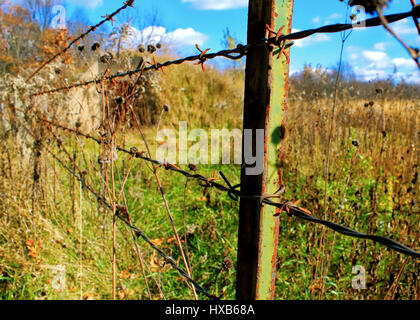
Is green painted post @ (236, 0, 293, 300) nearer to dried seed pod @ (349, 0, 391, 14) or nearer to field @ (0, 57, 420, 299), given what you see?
field @ (0, 57, 420, 299)

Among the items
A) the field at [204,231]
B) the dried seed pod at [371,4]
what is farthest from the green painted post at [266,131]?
the dried seed pod at [371,4]

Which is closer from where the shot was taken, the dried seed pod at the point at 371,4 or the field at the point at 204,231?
the dried seed pod at the point at 371,4

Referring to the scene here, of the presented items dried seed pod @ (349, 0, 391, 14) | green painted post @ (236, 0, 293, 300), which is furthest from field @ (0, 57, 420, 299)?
dried seed pod @ (349, 0, 391, 14)

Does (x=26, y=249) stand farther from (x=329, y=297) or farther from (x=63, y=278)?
(x=329, y=297)

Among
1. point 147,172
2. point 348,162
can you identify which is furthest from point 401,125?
point 147,172

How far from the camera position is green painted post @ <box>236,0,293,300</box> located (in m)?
0.89

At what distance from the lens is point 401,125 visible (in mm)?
4332

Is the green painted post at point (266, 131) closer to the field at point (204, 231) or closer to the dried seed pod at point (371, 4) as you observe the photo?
the field at point (204, 231)

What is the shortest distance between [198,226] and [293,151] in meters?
1.47

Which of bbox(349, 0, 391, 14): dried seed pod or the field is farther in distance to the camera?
the field

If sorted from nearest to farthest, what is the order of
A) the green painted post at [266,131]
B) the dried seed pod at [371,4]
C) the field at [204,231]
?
the dried seed pod at [371,4] < the green painted post at [266,131] < the field at [204,231]

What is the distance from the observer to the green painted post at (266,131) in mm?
888

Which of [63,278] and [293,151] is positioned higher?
[293,151]

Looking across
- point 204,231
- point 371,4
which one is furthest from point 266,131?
point 204,231
